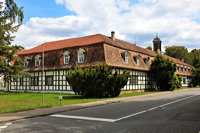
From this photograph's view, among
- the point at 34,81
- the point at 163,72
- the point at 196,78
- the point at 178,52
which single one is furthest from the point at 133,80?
the point at 178,52

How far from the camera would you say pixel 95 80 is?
2164 cm

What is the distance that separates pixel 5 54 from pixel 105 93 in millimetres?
17759

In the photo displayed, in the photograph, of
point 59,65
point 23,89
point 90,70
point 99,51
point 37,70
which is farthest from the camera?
point 23,89

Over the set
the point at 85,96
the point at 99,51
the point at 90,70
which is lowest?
the point at 85,96

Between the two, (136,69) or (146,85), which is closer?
(136,69)

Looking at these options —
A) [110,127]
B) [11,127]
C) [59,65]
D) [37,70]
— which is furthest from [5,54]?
[110,127]

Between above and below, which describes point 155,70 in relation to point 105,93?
above

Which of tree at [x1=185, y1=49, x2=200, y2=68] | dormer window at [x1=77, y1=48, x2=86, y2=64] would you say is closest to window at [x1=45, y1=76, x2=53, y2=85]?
dormer window at [x1=77, y1=48, x2=86, y2=64]

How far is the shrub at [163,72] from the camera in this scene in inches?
1432

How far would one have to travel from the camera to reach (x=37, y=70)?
33594 millimetres

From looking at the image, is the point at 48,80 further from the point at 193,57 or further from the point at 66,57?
the point at 193,57

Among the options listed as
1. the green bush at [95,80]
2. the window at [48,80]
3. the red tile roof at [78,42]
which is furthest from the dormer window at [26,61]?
the green bush at [95,80]

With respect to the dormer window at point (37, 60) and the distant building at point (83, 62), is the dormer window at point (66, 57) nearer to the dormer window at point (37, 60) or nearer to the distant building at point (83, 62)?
the distant building at point (83, 62)

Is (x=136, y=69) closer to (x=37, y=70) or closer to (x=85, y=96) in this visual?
(x=85, y=96)
